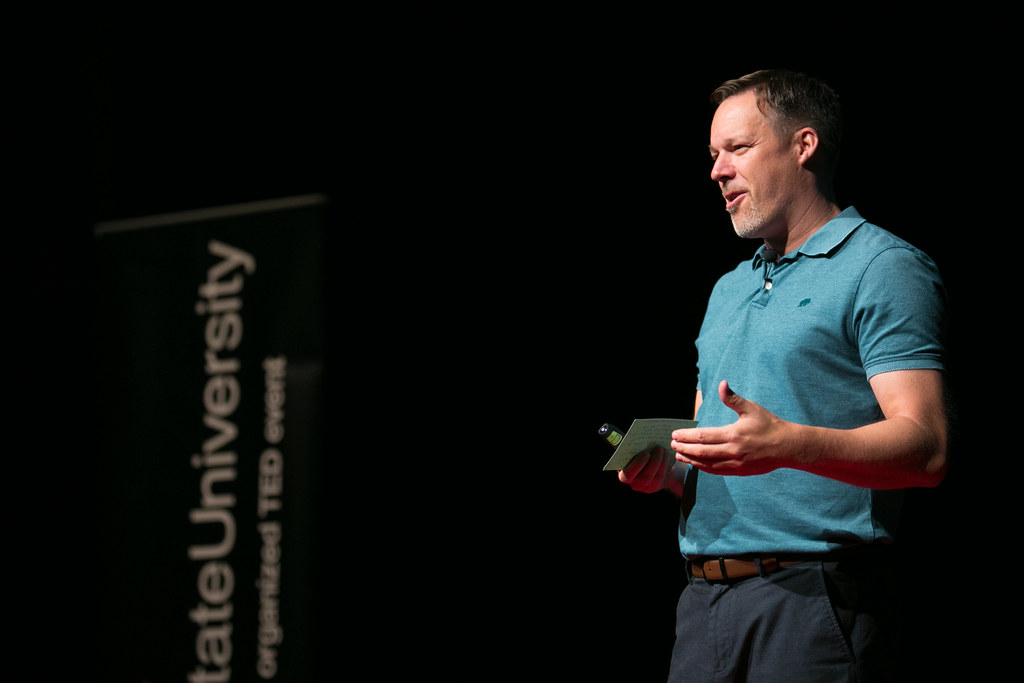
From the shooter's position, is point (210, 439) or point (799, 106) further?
point (210, 439)

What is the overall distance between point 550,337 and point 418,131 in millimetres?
816

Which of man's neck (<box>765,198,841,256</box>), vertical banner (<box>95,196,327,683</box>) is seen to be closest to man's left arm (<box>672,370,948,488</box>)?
man's neck (<box>765,198,841,256</box>)

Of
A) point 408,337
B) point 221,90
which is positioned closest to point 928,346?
point 408,337

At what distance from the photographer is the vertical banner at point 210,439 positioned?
2916 mm

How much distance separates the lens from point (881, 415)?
1496 mm

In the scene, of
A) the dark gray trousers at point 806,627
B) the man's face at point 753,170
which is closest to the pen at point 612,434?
the dark gray trousers at point 806,627

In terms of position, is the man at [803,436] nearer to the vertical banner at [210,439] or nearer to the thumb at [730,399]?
the thumb at [730,399]

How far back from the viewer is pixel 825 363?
1470mm

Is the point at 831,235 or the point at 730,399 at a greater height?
the point at 831,235

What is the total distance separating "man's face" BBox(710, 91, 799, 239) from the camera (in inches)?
64.7

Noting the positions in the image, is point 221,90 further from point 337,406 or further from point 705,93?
point 705,93

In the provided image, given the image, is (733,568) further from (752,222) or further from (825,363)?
(752,222)

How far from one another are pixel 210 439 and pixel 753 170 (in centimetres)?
201

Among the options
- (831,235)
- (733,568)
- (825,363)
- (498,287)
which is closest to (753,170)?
(831,235)
